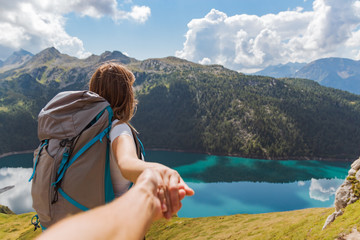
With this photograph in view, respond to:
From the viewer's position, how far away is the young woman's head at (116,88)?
2.76 m

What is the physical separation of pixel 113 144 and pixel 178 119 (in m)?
185

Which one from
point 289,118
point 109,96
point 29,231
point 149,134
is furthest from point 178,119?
point 109,96

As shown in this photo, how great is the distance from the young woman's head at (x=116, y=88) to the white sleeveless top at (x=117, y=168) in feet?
1.12

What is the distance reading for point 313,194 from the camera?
8225cm

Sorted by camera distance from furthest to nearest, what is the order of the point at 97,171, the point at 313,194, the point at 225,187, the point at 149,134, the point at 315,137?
the point at 149,134 < the point at 315,137 < the point at 225,187 < the point at 313,194 < the point at 97,171

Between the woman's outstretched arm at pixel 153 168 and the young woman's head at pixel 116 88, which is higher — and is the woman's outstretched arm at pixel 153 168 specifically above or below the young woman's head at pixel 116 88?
below

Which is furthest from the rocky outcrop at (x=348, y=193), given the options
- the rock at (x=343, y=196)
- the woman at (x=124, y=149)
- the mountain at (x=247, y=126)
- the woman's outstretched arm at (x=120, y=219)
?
the mountain at (x=247, y=126)

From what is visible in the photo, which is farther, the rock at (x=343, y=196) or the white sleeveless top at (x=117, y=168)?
the rock at (x=343, y=196)

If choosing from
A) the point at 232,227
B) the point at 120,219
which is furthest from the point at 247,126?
the point at 120,219

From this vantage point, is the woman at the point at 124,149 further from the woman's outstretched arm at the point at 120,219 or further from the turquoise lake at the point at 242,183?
the turquoise lake at the point at 242,183

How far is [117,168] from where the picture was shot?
2324 mm

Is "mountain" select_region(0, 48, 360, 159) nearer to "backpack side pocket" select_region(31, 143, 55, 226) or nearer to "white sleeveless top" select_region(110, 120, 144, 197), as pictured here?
Answer: "white sleeveless top" select_region(110, 120, 144, 197)

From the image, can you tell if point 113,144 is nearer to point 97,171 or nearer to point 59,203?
point 97,171

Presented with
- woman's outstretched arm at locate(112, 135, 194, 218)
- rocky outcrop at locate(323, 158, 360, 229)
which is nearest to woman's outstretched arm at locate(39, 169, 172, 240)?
woman's outstretched arm at locate(112, 135, 194, 218)
